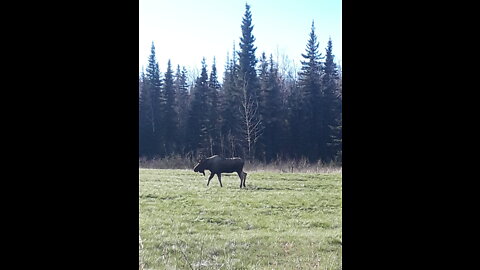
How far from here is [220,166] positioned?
2.62 m

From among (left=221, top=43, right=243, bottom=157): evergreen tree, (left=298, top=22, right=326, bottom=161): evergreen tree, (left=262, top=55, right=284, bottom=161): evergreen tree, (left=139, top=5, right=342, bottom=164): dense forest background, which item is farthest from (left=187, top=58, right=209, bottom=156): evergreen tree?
(left=298, top=22, right=326, bottom=161): evergreen tree

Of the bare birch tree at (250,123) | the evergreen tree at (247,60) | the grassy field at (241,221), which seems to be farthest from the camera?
the evergreen tree at (247,60)

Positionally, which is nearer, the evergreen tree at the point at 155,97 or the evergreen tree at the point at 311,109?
the evergreen tree at the point at 311,109

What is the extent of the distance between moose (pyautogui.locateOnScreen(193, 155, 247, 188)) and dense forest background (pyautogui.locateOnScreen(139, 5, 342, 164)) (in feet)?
0.13

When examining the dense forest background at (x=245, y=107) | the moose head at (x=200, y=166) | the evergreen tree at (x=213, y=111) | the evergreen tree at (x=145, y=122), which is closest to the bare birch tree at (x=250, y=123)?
the dense forest background at (x=245, y=107)

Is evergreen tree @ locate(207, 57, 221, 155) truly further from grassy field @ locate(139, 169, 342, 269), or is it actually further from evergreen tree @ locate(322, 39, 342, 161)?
evergreen tree @ locate(322, 39, 342, 161)

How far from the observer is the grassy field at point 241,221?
7.46 feet

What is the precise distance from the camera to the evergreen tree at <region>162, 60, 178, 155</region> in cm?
265

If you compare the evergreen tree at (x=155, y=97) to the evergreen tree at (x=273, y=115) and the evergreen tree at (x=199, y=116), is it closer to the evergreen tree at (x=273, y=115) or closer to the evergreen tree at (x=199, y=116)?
the evergreen tree at (x=199, y=116)

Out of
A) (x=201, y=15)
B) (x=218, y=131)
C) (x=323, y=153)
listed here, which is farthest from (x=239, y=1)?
(x=323, y=153)
